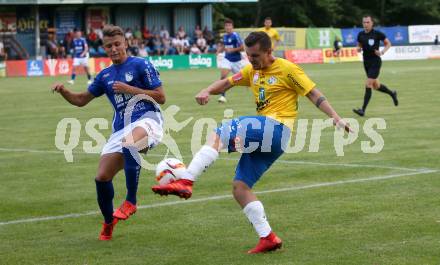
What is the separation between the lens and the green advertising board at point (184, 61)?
161ft

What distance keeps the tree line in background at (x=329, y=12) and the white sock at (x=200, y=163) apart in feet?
203

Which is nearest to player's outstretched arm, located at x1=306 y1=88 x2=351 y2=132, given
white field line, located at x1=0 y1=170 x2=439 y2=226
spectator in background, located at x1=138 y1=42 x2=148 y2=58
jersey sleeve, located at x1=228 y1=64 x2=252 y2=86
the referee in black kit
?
jersey sleeve, located at x1=228 y1=64 x2=252 y2=86

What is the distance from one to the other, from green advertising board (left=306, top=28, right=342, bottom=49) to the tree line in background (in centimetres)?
1122

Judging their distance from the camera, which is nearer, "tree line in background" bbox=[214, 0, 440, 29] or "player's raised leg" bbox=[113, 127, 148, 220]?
"player's raised leg" bbox=[113, 127, 148, 220]

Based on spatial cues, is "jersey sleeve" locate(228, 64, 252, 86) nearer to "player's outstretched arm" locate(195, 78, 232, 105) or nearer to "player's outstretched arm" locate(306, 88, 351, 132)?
"player's outstretched arm" locate(195, 78, 232, 105)

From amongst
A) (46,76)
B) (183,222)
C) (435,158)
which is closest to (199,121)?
(435,158)

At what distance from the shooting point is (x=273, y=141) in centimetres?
741

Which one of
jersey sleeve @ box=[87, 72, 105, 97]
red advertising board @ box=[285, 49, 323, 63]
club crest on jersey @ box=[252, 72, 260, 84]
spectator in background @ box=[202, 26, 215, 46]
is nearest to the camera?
club crest on jersey @ box=[252, 72, 260, 84]

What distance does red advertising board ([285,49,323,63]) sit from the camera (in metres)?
53.6

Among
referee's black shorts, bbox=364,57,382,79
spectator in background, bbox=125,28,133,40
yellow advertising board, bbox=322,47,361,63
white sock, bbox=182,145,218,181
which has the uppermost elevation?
white sock, bbox=182,145,218,181

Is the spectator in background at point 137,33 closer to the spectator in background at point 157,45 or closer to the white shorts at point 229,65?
the spectator in background at point 157,45

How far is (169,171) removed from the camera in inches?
285

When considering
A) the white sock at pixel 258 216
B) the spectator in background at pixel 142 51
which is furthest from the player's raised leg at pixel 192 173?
the spectator in background at pixel 142 51

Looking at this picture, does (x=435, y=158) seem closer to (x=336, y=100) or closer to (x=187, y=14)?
(x=336, y=100)
